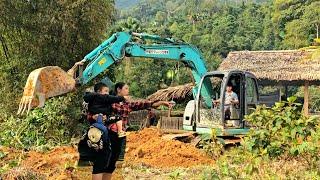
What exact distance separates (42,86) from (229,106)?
13.9 ft

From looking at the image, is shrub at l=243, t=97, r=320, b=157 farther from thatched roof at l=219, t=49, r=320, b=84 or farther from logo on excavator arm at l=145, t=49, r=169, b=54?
thatched roof at l=219, t=49, r=320, b=84

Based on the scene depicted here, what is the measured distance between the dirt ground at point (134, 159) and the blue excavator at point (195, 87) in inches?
38.0

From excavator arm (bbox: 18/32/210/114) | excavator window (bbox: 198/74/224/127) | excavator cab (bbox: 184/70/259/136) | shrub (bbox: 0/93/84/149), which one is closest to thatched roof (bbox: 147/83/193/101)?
shrub (bbox: 0/93/84/149)

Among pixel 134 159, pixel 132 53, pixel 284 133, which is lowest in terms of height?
pixel 134 159

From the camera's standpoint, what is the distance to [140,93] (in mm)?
32688

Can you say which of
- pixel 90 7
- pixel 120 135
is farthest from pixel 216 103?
pixel 90 7

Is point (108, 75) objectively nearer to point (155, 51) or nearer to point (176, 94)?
point (176, 94)

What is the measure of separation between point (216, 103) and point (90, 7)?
7.16m

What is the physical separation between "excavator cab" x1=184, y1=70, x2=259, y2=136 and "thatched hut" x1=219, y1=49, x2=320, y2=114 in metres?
8.60

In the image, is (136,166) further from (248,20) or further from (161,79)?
(248,20)

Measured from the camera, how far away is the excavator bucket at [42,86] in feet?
31.4

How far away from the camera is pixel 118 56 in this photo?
39.9ft

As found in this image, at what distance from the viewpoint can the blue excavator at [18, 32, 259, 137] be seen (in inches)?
432

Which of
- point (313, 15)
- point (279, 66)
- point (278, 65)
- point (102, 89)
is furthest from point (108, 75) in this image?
point (313, 15)
